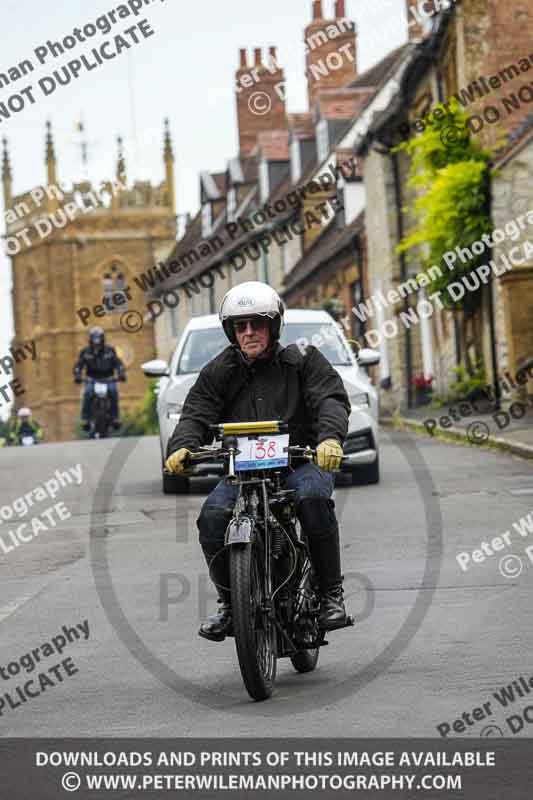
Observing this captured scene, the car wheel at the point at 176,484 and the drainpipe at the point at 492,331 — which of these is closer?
the car wheel at the point at 176,484

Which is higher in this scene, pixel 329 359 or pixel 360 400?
pixel 329 359

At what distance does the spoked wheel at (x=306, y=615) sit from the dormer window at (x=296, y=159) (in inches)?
1817

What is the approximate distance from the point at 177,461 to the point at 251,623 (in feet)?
2.90

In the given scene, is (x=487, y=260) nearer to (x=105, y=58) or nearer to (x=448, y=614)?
(x=105, y=58)

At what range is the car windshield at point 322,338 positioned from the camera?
1752 cm

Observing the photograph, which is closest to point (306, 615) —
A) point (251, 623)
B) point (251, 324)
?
point (251, 623)

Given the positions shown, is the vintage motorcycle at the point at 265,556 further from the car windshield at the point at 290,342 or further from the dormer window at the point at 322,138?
the dormer window at the point at 322,138

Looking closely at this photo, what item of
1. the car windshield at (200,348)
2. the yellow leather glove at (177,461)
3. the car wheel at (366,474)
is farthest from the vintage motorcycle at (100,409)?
the yellow leather glove at (177,461)

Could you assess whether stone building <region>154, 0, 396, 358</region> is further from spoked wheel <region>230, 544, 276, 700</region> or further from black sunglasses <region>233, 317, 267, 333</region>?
spoked wheel <region>230, 544, 276, 700</region>

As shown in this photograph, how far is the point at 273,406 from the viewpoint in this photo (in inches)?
281

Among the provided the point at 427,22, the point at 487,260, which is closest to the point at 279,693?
the point at 487,260

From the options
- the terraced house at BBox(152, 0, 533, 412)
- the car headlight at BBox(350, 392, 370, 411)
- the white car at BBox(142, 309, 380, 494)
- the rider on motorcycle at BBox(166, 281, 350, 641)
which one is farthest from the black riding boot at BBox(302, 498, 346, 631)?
the terraced house at BBox(152, 0, 533, 412)

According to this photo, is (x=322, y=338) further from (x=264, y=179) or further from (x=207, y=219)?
(x=207, y=219)

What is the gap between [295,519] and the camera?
23.4ft
